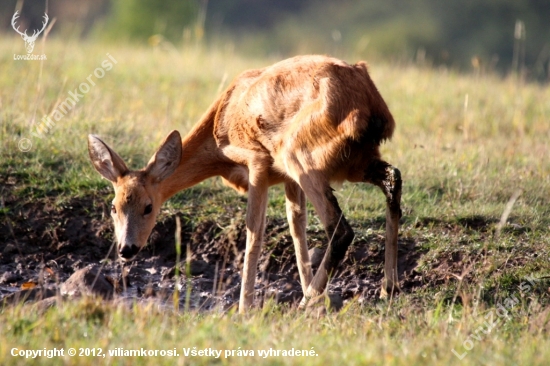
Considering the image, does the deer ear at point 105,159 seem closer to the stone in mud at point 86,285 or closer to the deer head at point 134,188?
the deer head at point 134,188

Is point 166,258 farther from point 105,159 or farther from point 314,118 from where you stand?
point 314,118

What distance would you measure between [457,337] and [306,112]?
2.25 meters

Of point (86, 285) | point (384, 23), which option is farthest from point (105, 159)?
point (384, 23)

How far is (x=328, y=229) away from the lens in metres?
6.18

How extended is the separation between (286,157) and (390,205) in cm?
89

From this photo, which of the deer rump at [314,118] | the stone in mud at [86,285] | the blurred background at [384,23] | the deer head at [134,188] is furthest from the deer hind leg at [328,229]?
the blurred background at [384,23]

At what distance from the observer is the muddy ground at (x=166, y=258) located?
22.5 ft

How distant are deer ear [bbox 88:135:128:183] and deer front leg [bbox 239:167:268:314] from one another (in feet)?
3.53

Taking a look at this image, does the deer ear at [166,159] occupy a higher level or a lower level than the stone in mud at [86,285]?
higher

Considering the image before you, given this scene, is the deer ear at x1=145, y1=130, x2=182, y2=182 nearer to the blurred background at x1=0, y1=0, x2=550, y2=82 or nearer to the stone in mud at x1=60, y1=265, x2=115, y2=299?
the stone in mud at x1=60, y1=265, x2=115, y2=299

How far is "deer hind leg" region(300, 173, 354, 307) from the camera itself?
6.12 m

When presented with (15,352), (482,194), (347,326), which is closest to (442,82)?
(482,194)

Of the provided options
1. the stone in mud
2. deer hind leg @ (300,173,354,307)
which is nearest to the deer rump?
deer hind leg @ (300,173,354,307)

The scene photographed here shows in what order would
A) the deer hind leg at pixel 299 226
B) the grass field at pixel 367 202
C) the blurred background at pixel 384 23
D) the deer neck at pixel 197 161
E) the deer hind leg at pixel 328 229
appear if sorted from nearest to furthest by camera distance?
the grass field at pixel 367 202, the deer hind leg at pixel 328 229, the deer hind leg at pixel 299 226, the deer neck at pixel 197 161, the blurred background at pixel 384 23
